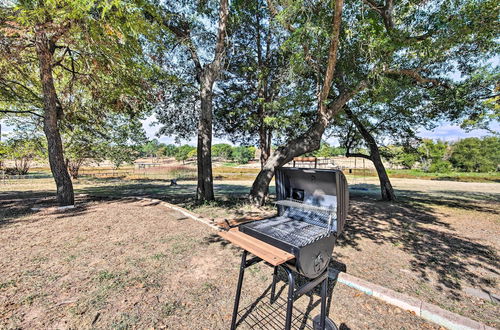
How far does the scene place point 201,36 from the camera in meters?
7.66

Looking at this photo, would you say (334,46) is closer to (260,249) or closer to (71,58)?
(260,249)

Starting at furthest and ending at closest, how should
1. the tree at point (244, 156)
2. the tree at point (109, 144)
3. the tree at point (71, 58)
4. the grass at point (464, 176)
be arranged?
1. the tree at point (244, 156)
2. the grass at point (464, 176)
3. the tree at point (109, 144)
4. the tree at point (71, 58)

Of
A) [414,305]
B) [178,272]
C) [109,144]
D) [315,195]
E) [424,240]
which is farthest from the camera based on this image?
[109,144]

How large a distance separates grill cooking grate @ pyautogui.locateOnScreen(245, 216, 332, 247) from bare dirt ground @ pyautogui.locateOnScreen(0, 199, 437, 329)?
3.35 ft

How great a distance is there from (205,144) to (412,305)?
6.82 metres

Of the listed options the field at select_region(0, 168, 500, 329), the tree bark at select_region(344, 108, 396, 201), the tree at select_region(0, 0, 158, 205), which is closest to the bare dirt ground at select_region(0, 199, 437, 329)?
the field at select_region(0, 168, 500, 329)

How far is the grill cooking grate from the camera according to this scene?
186 cm

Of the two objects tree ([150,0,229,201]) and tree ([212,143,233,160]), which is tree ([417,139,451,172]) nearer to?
tree ([150,0,229,201])

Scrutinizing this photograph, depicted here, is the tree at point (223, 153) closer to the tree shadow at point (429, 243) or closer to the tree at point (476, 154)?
the tree at point (476, 154)

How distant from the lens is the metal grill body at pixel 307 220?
5.46 feet

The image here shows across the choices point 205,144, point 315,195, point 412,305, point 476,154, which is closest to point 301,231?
point 315,195

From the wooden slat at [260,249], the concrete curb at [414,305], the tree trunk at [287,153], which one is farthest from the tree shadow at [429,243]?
the wooden slat at [260,249]

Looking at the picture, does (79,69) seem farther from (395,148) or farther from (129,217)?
(395,148)

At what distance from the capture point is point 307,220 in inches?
92.9
